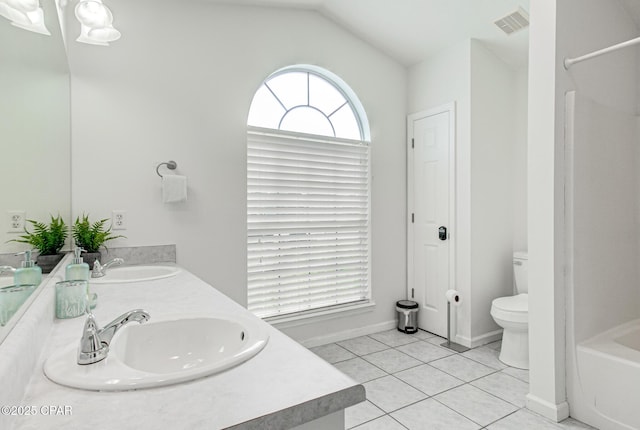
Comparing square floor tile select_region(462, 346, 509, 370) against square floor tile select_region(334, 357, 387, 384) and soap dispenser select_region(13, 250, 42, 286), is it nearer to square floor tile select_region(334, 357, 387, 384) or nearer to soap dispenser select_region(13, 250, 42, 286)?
square floor tile select_region(334, 357, 387, 384)

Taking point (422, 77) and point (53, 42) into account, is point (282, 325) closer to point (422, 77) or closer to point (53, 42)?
point (53, 42)

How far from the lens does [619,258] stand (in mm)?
2389

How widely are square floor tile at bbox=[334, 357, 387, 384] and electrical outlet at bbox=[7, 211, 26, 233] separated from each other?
85.2 inches

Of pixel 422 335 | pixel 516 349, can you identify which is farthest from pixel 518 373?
pixel 422 335


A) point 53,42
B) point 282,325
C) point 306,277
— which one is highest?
point 53,42

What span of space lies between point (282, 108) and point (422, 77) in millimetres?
1441

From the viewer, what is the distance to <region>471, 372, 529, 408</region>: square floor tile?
89.0 inches

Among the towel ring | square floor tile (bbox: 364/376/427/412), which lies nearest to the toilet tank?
square floor tile (bbox: 364/376/427/412)

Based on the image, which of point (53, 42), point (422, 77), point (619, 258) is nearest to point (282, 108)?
point (422, 77)

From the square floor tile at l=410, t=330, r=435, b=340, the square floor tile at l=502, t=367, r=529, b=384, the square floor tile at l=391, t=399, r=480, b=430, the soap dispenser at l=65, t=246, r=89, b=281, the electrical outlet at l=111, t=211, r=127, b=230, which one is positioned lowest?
the square floor tile at l=391, t=399, r=480, b=430

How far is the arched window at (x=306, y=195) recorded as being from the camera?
2920mm

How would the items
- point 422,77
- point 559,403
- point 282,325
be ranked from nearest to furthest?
point 559,403 < point 282,325 < point 422,77

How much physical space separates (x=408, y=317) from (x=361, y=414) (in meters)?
1.51

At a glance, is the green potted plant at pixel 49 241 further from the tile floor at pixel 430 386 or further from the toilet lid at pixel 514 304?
the toilet lid at pixel 514 304
